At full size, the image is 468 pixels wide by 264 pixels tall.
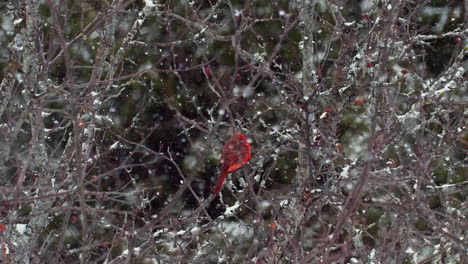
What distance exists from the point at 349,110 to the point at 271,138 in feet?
5.66

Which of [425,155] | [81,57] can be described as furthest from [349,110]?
[425,155]

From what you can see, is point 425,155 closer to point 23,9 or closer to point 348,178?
point 348,178

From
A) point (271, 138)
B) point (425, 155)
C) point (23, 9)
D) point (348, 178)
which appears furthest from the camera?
point (271, 138)

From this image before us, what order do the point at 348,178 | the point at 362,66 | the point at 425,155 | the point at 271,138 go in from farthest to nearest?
1. the point at 271,138
2. the point at 362,66
3. the point at 348,178
4. the point at 425,155

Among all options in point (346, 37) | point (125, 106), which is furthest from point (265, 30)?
point (346, 37)

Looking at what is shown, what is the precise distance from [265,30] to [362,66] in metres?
4.13

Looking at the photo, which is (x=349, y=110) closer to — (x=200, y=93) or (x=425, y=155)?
(x=200, y=93)

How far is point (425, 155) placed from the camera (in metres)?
4.28

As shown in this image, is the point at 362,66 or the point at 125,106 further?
the point at 125,106

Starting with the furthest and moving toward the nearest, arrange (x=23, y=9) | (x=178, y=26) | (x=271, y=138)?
(x=178, y=26), (x=271, y=138), (x=23, y=9)

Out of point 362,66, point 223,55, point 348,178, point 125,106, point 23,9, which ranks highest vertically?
point 23,9

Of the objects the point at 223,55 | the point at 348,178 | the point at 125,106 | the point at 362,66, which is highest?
the point at 362,66

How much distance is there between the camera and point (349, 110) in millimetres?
→ 9797

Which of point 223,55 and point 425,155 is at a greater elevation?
point 425,155
